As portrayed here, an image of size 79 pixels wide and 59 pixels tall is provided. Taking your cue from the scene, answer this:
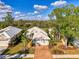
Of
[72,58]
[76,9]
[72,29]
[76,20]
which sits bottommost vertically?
[72,58]

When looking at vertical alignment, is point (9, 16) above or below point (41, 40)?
above

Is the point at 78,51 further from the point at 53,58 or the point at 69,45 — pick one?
the point at 53,58

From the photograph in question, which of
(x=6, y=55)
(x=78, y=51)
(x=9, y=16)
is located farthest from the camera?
(x=9, y=16)

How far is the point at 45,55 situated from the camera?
25844 mm

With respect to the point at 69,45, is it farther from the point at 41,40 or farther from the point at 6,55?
the point at 6,55

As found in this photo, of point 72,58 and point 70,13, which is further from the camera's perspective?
point 70,13

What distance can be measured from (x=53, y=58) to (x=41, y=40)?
1092 cm

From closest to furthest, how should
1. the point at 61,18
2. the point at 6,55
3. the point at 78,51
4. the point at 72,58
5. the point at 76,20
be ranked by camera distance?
the point at 72,58 < the point at 6,55 < the point at 78,51 < the point at 76,20 < the point at 61,18

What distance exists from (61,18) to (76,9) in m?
4.29

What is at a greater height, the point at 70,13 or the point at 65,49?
the point at 70,13

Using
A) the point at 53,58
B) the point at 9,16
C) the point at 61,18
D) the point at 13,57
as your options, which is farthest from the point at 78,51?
the point at 9,16

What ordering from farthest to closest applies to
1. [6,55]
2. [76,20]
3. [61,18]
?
[61,18]
[76,20]
[6,55]

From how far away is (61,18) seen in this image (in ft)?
113

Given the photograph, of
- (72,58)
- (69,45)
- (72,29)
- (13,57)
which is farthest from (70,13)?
(13,57)
